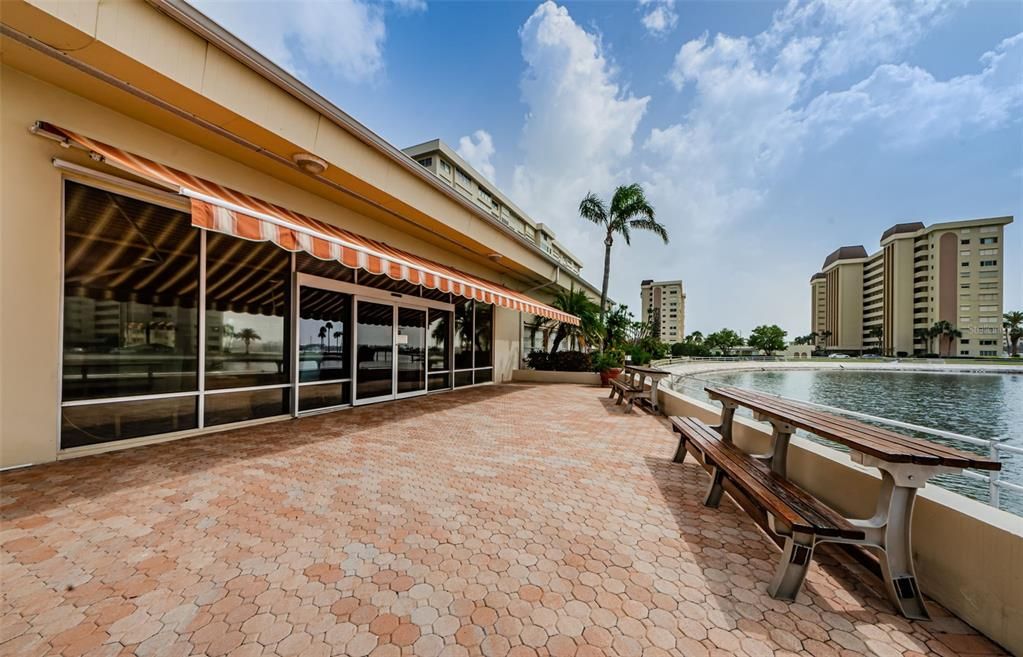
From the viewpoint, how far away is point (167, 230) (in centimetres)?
602

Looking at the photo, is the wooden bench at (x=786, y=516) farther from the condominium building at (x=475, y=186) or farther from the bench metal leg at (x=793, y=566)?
the condominium building at (x=475, y=186)

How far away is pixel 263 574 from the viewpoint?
8.89 ft

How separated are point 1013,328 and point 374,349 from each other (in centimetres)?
15103

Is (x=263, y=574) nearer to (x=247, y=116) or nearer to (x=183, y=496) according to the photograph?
(x=183, y=496)

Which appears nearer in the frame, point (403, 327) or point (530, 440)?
point (530, 440)

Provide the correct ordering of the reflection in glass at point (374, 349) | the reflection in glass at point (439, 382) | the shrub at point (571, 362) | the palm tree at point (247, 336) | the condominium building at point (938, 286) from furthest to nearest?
the condominium building at point (938, 286)
the shrub at point (571, 362)
the reflection in glass at point (439, 382)
the reflection in glass at point (374, 349)
the palm tree at point (247, 336)

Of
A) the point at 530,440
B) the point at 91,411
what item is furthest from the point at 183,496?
the point at 530,440

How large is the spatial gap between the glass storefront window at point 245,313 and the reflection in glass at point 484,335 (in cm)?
755

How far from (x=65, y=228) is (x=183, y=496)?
4218 mm

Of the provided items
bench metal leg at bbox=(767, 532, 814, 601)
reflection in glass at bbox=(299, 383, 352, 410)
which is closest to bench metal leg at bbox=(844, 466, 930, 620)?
bench metal leg at bbox=(767, 532, 814, 601)

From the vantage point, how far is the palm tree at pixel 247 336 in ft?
22.5

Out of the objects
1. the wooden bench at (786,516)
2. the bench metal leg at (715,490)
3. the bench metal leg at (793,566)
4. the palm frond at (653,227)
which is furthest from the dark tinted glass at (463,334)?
the palm frond at (653,227)

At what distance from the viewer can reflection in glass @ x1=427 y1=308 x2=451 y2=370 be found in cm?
1177

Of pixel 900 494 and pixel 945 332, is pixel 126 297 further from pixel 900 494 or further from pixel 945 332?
pixel 945 332
